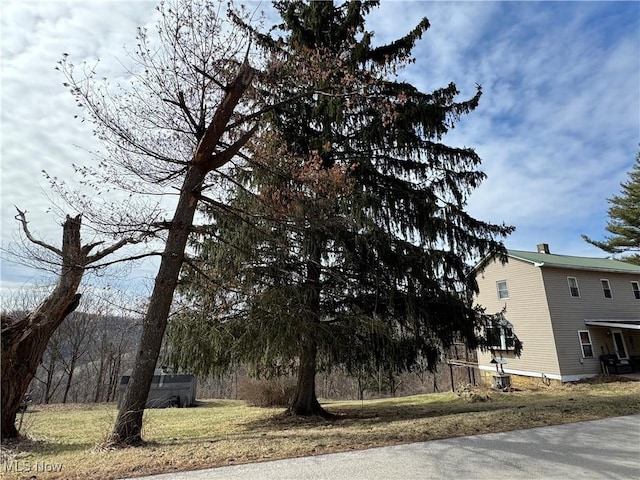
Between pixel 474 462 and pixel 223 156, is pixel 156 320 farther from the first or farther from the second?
pixel 474 462

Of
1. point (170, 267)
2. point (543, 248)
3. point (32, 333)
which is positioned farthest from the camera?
point (543, 248)

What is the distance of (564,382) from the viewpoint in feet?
50.4

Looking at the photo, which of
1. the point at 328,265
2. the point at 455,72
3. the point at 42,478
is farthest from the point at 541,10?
the point at 42,478

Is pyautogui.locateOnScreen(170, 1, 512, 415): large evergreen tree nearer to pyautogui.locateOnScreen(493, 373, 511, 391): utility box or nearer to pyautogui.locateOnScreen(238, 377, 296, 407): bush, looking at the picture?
pyautogui.locateOnScreen(238, 377, 296, 407): bush

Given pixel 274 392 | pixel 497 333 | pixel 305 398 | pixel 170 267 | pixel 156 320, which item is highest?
pixel 170 267

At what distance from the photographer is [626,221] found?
2283cm

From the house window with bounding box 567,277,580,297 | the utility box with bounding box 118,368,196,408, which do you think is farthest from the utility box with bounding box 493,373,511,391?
the utility box with bounding box 118,368,196,408

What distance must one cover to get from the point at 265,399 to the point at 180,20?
12561mm

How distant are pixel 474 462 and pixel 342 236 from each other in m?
4.68

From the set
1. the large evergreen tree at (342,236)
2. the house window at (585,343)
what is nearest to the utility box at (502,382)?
the house window at (585,343)

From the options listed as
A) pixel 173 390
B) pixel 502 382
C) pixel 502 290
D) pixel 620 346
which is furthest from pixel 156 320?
pixel 620 346

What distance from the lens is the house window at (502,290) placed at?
18.4 metres

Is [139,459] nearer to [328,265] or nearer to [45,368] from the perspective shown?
[328,265]

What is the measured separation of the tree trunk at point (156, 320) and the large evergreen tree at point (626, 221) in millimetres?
26731
